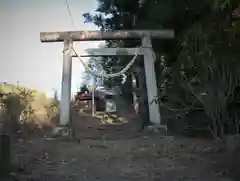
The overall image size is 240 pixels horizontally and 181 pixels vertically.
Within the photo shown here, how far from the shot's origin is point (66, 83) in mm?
12391

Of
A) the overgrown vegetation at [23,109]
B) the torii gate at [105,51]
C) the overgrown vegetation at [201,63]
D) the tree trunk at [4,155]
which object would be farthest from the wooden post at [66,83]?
the tree trunk at [4,155]

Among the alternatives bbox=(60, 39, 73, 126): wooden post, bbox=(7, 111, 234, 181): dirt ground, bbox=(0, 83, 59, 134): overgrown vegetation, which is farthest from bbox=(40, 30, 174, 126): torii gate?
bbox=(7, 111, 234, 181): dirt ground

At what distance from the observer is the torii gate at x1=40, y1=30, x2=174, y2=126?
1205 cm

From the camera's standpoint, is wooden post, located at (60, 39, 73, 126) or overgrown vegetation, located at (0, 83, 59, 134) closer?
overgrown vegetation, located at (0, 83, 59, 134)

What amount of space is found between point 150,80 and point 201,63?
460cm

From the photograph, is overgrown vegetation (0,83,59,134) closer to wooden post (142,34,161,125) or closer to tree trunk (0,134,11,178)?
wooden post (142,34,161,125)

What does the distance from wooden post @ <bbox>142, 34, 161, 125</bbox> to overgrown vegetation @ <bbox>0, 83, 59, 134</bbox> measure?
3.21 meters

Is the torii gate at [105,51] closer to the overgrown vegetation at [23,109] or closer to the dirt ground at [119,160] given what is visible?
the overgrown vegetation at [23,109]

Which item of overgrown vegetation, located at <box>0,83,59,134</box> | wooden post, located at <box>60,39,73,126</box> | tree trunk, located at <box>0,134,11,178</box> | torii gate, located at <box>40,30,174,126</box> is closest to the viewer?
tree trunk, located at <box>0,134,11,178</box>

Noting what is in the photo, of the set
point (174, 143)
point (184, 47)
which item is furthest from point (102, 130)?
point (184, 47)

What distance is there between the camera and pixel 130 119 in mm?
14734

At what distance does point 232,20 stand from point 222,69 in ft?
3.49

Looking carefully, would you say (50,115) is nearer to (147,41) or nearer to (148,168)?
(147,41)

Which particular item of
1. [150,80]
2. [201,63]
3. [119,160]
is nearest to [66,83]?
[150,80]
